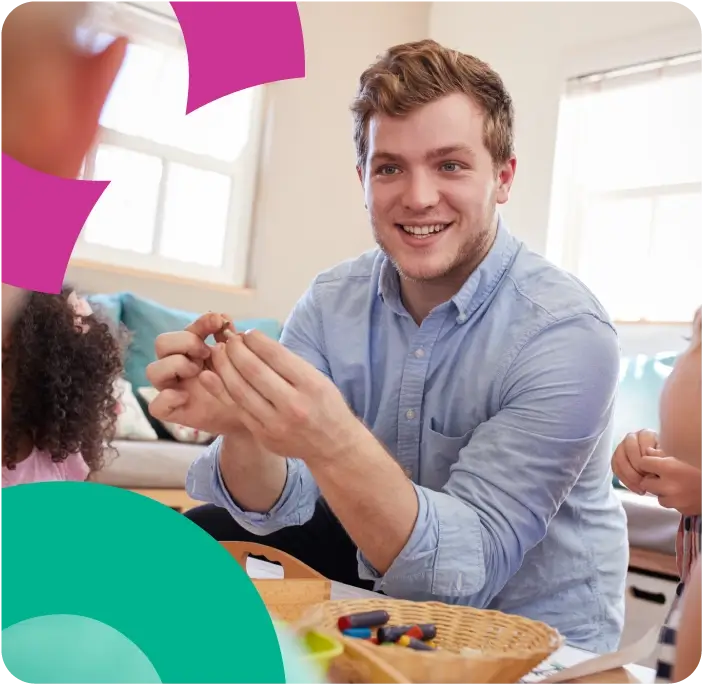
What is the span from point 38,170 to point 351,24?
0.91 ft

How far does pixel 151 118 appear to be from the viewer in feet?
2.38

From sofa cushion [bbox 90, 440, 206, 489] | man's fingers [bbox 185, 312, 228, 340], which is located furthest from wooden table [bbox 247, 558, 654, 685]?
sofa cushion [bbox 90, 440, 206, 489]

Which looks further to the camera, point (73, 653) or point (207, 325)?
point (207, 325)

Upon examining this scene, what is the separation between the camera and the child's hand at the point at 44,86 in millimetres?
563

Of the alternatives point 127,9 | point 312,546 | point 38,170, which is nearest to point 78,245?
point 38,170

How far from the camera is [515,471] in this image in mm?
743

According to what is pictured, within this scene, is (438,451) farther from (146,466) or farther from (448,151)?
(146,466)

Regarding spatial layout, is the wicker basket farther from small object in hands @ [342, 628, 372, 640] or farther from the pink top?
the pink top

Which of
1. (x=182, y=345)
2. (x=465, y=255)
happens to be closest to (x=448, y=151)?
(x=465, y=255)

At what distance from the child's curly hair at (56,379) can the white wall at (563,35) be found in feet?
1.37

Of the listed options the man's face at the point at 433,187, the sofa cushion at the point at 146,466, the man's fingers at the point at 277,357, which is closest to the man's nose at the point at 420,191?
the man's face at the point at 433,187

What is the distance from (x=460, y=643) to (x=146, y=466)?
3.67 feet

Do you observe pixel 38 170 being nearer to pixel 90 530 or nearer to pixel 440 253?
Answer: pixel 90 530

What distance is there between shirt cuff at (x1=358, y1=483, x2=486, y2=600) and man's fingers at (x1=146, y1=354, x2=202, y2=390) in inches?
7.8
